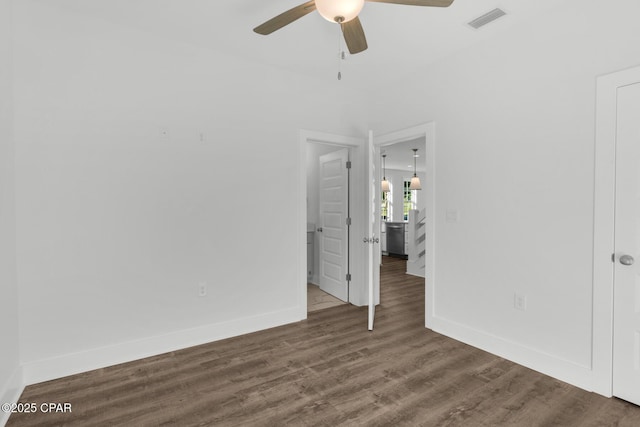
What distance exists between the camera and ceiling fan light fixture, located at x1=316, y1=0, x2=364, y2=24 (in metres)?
1.67

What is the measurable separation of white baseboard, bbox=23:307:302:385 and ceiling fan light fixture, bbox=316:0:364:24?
2779 mm

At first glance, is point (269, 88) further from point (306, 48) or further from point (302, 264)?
point (302, 264)

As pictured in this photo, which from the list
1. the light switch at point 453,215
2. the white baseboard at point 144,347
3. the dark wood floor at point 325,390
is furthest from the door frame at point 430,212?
the white baseboard at point 144,347

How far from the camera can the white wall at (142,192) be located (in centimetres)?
242

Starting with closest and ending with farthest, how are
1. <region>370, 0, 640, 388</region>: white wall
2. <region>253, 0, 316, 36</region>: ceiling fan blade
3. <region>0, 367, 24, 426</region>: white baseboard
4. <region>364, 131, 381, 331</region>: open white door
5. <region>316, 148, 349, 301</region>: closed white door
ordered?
<region>253, 0, 316, 36</region>: ceiling fan blade → <region>0, 367, 24, 426</region>: white baseboard → <region>370, 0, 640, 388</region>: white wall → <region>364, 131, 381, 331</region>: open white door → <region>316, 148, 349, 301</region>: closed white door

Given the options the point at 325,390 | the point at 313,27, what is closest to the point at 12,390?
the point at 325,390

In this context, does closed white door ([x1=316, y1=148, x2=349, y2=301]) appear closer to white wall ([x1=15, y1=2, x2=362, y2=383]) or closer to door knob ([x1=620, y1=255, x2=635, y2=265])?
white wall ([x1=15, y1=2, x2=362, y2=383])

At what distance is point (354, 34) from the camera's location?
2.04 metres

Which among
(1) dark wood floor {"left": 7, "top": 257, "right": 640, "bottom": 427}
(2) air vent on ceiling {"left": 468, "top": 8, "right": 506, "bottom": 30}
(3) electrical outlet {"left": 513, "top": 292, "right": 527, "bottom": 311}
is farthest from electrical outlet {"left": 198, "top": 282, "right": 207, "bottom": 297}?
(2) air vent on ceiling {"left": 468, "top": 8, "right": 506, "bottom": 30}

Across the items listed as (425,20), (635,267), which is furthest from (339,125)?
(635,267)

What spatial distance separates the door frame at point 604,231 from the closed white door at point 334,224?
8.47ft

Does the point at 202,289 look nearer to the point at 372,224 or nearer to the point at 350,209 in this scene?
the point at 372,224

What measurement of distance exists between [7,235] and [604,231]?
3960 mm

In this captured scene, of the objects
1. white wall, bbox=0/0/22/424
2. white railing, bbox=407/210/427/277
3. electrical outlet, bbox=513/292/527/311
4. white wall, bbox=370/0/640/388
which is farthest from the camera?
white railing, bbox=407/210/427/277
